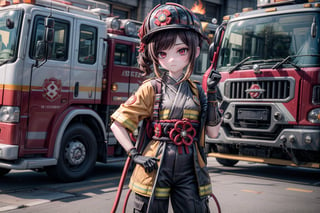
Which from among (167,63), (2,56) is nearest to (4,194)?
(2,56)

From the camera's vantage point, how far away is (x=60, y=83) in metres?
7.30

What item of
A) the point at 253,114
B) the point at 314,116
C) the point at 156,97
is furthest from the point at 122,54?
the point at 156,97

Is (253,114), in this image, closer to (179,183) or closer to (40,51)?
(40,51)

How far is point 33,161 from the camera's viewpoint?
6719 millimetres

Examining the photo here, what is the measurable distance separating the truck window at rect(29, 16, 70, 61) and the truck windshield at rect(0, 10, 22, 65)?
25 centimetres

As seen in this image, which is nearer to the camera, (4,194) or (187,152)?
(187,152)

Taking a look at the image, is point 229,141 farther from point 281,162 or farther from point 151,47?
point 151,47

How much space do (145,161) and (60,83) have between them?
464 centimetres

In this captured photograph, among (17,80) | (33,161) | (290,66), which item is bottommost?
(33,161)

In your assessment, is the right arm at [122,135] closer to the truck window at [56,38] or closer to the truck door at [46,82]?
the truck door at [46,82]

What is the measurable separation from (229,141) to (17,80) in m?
4.08

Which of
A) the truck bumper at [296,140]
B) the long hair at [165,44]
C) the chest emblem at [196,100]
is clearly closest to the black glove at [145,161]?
the chest emblem at [196,100]

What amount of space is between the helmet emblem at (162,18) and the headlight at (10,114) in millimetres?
4119

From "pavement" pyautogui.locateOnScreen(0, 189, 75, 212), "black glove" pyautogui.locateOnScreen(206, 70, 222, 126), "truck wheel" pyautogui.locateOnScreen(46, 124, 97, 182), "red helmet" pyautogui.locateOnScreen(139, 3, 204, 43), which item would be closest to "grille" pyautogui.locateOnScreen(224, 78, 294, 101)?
"truck wheel" pyautogui.locateOnScreen(46, 124, 97, 182)
